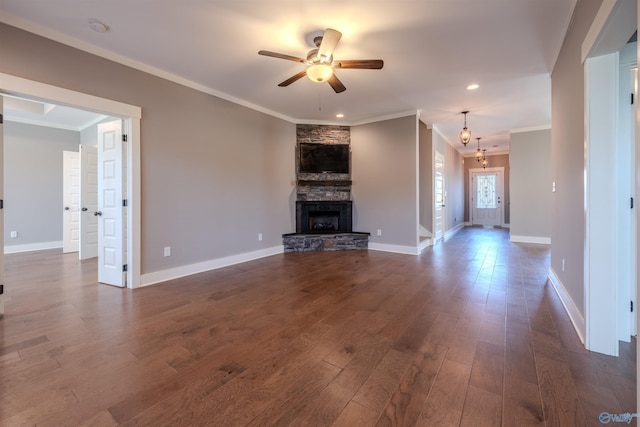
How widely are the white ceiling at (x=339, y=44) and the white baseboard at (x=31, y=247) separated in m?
5.22

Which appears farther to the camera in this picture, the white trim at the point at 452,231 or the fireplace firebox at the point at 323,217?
the white trim at the point at 452,231

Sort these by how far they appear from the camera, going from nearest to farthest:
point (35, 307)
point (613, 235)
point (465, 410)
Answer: point (465, 410) < point (613, 235) < point (35, 307)

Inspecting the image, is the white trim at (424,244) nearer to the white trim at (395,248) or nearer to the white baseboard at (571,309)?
the white trim at (395,248)

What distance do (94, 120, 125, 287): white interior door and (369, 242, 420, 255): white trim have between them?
14.4ft

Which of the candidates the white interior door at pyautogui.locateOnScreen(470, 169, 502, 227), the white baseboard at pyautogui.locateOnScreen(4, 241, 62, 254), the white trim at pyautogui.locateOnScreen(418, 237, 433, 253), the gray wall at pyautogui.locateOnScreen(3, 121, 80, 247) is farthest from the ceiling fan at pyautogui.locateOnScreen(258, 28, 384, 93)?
the white interior door at pyautogui.locateOnScreen(470, 169, 502, 227)

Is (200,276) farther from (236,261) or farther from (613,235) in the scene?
(613,235)

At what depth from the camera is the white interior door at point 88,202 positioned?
16.7 feet

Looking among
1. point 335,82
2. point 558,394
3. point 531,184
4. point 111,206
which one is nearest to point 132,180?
point 111,206

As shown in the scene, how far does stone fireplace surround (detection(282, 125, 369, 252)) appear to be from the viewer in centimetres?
581

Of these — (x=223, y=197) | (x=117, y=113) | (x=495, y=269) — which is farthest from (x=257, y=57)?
(x=495, y=269)

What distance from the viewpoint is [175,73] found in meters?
3.63

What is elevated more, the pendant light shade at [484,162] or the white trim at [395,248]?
the pendant light shade at [484,162]

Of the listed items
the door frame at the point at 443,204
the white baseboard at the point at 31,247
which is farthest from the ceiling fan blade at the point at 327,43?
the white baseboard at the point at 31,247

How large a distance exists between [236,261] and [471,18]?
441 centimetres
